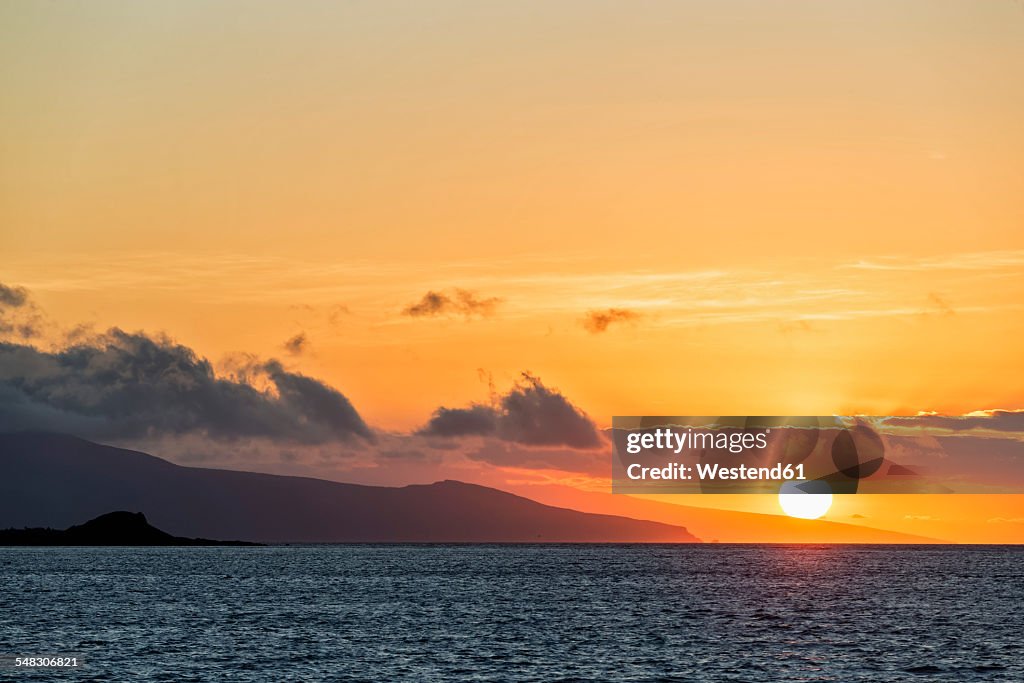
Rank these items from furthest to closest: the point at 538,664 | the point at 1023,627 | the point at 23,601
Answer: the point at 23,601 < the point at 1023,627 < the point at 538,664

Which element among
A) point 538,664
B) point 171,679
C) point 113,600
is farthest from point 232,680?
point 113,600

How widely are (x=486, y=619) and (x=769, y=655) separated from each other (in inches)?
1515

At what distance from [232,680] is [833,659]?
45.8 m

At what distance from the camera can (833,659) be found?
9625 cm

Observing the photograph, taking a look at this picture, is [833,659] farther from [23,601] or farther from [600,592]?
[23,601]

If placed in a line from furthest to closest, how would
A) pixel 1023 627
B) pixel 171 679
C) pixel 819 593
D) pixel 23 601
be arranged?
pixel 819 593
pixel 23 601
pixel 1023 627
pixel 171 679

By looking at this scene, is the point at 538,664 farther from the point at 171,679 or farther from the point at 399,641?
the point at 171,679

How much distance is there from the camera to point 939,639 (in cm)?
11156

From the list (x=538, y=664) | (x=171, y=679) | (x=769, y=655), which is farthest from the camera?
(x=769, y=655)

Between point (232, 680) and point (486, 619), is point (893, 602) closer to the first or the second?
point (486, 619)

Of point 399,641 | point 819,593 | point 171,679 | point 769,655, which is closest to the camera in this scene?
point 171,679

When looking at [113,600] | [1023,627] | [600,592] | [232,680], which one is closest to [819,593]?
[600,592]

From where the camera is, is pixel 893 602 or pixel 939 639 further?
pixel 893 602

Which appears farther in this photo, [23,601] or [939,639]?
[23,601]
